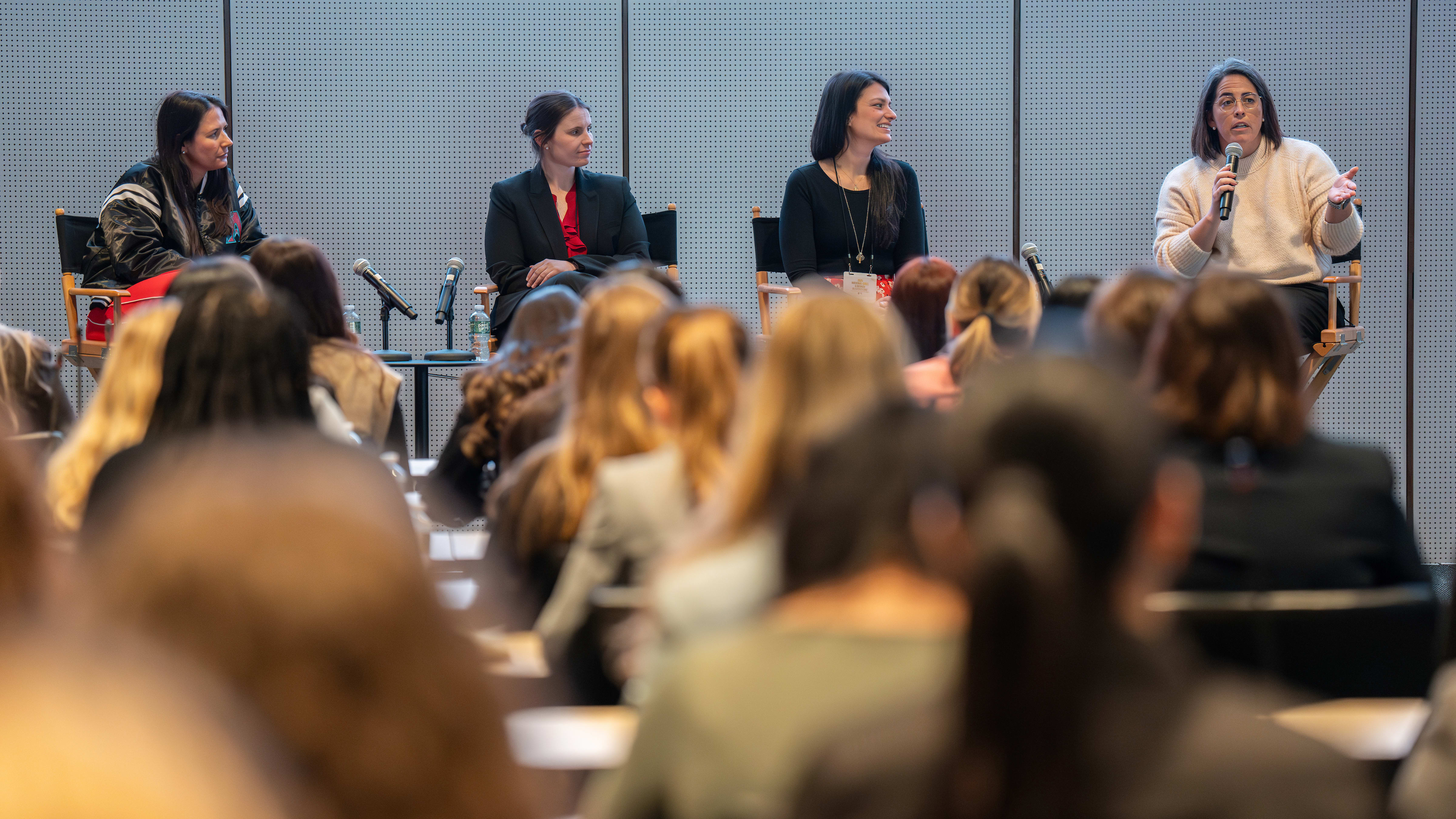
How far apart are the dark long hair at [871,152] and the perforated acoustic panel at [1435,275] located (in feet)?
8.75

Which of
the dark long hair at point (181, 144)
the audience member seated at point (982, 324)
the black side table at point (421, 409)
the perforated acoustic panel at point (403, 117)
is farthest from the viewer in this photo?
the perforated acoustic panel at point (403, 117)

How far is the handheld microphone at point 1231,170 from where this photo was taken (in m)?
4.45

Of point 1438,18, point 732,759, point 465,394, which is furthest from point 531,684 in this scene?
point 1438,18

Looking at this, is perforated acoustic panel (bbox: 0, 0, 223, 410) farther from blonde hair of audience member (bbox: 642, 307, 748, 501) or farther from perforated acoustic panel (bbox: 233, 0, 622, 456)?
blonde hair of audience member (bbox: 642, 307, 748, 501)

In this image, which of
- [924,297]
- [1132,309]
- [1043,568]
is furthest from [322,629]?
[924,297]

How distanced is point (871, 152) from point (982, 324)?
2754 mm

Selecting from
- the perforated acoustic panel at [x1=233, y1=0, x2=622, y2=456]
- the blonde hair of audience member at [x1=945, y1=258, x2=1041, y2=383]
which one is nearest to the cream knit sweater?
the blonde hair of audience member at [x1=945, y1=258, x2=1041, y2=383]

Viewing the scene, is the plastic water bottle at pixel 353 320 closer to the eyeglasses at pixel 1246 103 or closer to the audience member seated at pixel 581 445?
the audience member seated at pixel 581 445

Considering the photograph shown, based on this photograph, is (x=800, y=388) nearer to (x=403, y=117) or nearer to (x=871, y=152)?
(x=871, y=152)

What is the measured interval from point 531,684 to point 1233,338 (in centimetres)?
108

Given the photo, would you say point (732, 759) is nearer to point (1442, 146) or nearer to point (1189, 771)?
point (1189, 771)

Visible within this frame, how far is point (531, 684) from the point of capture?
174 centimetres

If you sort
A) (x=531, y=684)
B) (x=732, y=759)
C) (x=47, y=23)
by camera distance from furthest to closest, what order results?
(x=47, y=23) < (x=531, y=684) < (x=732, y=759)

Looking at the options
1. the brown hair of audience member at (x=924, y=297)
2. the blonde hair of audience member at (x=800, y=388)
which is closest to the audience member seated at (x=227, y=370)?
the blonde hair of audience member at (x=800, y=388)
